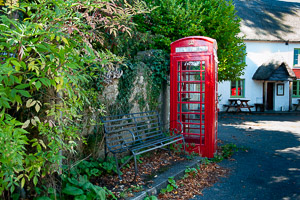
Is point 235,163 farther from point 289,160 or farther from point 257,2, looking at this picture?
point 257,2

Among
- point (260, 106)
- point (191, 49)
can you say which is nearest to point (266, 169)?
point (191, 49)

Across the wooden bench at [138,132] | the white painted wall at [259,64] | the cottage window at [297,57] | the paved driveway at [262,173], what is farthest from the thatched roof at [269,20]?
the wooden bench at [138,132]

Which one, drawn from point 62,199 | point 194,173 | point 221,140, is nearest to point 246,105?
point 221,140

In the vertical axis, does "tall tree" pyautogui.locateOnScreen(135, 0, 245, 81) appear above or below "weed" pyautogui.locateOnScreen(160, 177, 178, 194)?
above

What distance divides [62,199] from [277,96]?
23.7 m

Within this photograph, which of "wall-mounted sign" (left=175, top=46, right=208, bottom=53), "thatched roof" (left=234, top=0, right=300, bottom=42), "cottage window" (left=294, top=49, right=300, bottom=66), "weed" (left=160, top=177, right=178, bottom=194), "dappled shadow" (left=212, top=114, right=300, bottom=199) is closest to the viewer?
"weed" (left=160, top=177, right=178, bottom=194)

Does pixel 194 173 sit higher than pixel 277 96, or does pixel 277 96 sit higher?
pixel 277 96

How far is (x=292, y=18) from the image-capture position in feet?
84.6

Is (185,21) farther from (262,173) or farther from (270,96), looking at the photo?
(270,96)

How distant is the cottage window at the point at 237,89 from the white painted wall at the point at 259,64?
321mm

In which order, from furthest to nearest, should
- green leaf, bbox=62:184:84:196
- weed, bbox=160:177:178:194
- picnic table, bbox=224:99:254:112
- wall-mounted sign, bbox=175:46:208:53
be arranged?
picnic table, bbox=224:99:254:112 < wall-mounted sign, bbox=175:46:208:53 < weed, bbox=160:177:178:194 < green leaf, bbox=62:184:84:196

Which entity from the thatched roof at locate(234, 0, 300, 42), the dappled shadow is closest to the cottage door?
the thatched roof at locate(234, 0, 300, 42)

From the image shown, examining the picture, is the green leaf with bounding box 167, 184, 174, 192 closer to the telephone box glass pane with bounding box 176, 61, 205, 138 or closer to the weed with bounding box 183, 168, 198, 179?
the weed with bounding box 183, 168, 198, 179

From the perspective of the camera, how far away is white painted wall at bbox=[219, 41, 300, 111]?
2281cm
